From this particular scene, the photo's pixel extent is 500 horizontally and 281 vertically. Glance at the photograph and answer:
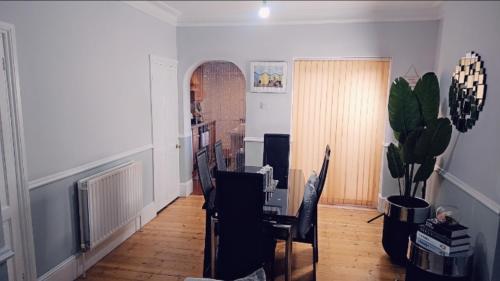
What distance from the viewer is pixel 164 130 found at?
4.33 m

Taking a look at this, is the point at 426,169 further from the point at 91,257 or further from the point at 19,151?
the point at 19,151

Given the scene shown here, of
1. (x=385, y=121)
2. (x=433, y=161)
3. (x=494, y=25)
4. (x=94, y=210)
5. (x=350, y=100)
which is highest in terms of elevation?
(x=494, y=25)

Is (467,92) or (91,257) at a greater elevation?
(467,92)

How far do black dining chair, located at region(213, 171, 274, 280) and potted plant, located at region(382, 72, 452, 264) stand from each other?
1.33m

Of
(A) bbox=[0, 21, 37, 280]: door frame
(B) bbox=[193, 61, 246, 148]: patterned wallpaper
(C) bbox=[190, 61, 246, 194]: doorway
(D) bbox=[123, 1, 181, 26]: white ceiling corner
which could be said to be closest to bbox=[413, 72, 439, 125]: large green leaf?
(D) bbox=[123, 1, 181, 26]: white ceiling corner

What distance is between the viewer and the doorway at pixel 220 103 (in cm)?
627

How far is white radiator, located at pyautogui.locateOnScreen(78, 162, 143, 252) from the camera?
2.76m

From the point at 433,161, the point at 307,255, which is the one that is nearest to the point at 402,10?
the point at 433,161

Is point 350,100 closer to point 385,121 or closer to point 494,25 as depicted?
point 385,121

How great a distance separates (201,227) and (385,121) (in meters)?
2.69

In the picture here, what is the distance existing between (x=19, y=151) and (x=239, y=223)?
5.18ft

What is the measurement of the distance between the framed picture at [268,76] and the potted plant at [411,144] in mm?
1676

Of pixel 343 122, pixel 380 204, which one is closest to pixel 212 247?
pixel 343 122

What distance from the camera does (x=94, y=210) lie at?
2.81 metres
